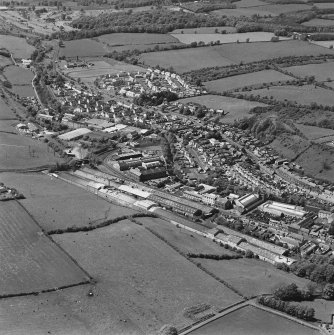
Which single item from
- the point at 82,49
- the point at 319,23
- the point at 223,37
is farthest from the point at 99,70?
the point at 319,23

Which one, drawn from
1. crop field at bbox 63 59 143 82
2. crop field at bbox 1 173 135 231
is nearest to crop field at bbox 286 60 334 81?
crop field at bbox 63 59 143 82

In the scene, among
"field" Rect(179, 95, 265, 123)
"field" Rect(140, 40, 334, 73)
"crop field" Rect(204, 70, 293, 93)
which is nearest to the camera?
"field" Rect(179, 95, 265, 123)

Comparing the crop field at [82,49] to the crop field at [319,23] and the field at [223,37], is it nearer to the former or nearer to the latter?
the field at [223,37]

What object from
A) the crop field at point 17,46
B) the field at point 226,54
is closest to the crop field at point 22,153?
the field at point 226,54

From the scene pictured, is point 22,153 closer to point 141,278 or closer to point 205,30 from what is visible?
point 141,278

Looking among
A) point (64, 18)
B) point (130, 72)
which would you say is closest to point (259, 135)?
point (130, 72)

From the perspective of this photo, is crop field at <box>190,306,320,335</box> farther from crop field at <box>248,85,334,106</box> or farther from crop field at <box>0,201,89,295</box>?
crop field at <box>248,85,334,106</box>

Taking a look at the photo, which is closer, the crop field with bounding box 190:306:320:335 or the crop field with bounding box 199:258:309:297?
the crop field with bounding box 190:306:320:335
